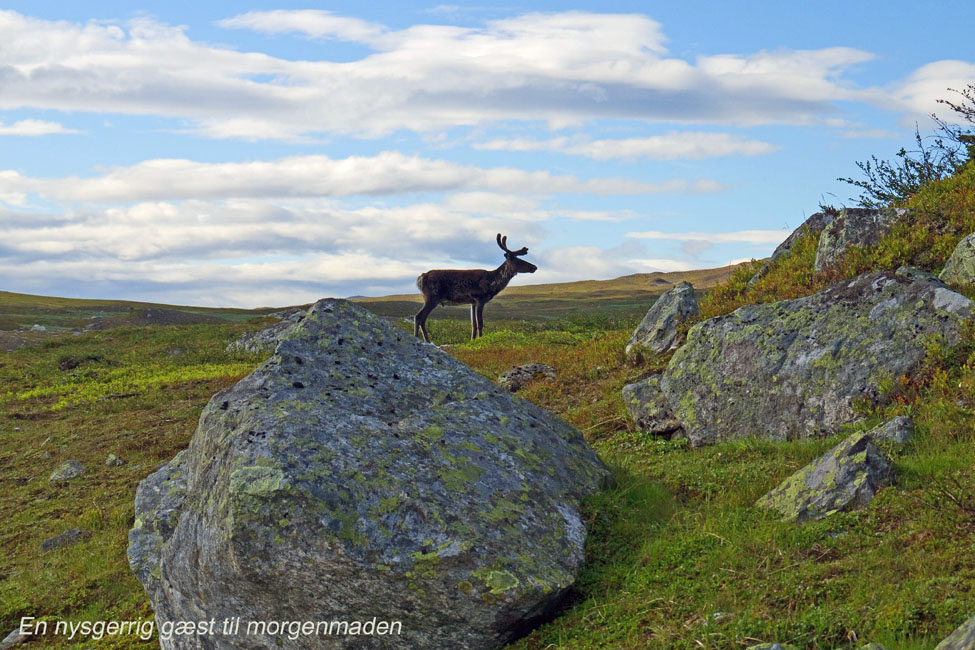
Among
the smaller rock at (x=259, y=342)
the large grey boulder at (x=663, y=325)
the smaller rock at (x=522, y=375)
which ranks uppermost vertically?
the large grey boulder at (x=663, y=325)

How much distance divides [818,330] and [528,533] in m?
5.76

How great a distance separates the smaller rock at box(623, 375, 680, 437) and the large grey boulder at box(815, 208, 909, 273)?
4.83 m

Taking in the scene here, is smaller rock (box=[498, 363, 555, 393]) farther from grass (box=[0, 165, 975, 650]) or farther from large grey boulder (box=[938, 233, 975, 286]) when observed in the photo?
large grey boulder (box=[938, 233, 975, 286])

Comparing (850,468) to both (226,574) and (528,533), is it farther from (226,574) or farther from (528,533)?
(226,574)

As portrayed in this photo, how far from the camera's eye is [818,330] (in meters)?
10.8

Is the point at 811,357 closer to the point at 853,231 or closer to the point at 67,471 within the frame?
the point at 853,231

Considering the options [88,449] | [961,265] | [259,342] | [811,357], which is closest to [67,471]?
[88,449]

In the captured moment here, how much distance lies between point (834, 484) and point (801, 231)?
11237mm

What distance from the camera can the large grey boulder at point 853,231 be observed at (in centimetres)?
1445

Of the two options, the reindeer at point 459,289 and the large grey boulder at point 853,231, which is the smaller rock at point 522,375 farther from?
the reindeer at point 459,289

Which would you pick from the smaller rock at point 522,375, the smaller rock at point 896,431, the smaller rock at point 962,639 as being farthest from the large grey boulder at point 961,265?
the smaller rock at point 962,639

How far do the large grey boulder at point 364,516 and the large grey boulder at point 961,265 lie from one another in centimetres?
686

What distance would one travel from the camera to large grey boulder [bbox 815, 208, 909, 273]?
1445 centimetres

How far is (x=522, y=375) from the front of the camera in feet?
57.9
